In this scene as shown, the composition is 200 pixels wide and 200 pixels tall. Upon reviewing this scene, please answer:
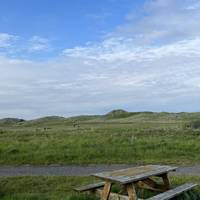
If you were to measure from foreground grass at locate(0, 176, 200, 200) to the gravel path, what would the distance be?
43.2 inches

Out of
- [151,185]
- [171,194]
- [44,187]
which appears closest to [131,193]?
[171,194]

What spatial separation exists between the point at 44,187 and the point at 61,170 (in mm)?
3087

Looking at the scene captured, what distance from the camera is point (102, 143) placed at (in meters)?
16.4

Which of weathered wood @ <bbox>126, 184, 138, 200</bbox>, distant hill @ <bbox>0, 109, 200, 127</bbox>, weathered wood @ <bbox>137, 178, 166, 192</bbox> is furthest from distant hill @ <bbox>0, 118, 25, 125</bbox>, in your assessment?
weathered wood @ <bbox>126, 184, 138, 200</bbox>

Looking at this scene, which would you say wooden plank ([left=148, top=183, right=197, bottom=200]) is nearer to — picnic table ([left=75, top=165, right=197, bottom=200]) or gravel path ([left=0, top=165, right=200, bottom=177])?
picnic table ([left=75, top=165, right=197, bottom=200])

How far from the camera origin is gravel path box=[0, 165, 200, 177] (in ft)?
34.7

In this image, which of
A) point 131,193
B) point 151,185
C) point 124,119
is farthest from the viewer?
point 124,119

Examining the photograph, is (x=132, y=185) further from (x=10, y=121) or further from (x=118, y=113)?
(x=118, y=113)

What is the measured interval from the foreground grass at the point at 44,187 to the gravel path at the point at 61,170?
1.10 m

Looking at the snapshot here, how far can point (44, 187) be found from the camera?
325 inches

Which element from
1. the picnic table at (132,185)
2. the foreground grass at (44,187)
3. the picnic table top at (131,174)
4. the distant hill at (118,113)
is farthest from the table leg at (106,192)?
the distant hill at (118,113)

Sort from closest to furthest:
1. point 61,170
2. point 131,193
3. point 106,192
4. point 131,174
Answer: point 131,193
point 106,192
point 131,174
point 61,170

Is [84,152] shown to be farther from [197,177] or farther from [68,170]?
[197,177]

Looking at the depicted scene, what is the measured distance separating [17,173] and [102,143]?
20.0ft
